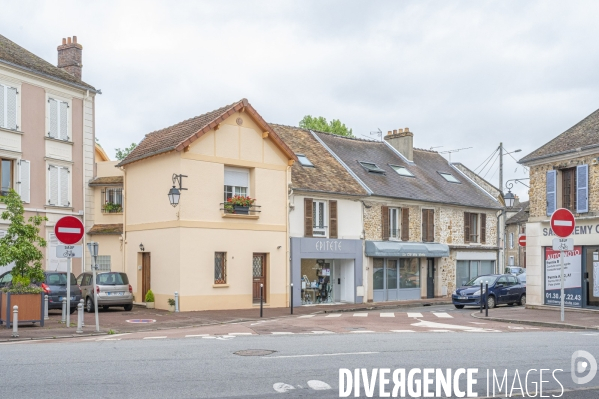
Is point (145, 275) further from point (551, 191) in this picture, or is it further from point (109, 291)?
point (551, 191)

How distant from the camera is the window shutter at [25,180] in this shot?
2692 cm

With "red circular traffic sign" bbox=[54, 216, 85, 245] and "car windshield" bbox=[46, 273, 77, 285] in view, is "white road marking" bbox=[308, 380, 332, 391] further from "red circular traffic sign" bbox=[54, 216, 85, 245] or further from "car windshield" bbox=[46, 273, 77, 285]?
"car windshield" bbox=[46, 273, 77, 285]

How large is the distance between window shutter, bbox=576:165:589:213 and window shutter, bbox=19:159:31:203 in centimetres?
2039

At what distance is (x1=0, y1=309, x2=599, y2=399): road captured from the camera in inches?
332

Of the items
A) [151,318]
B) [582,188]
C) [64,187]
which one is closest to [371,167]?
[582,188]

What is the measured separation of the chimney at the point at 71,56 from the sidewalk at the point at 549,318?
2025cm

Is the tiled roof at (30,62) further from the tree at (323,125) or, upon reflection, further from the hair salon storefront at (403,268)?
the tree at (323,125)

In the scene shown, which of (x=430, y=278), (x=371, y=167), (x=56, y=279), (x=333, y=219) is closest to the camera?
(x=56, y=279)

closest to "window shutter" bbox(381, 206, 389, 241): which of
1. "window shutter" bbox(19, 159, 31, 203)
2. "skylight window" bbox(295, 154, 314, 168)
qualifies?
"skylight window" bbox(295, 154, 314, 168)

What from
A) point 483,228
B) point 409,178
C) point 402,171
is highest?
point 402,171

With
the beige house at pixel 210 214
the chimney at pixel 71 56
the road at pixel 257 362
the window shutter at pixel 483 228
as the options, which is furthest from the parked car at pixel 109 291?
the window shutter at pixel 483 228

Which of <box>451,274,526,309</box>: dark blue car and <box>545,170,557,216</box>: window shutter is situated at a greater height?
<box>545,170,557,216</box>: window shutter

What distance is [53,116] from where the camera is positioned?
28531 millimetres

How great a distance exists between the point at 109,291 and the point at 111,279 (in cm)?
52
